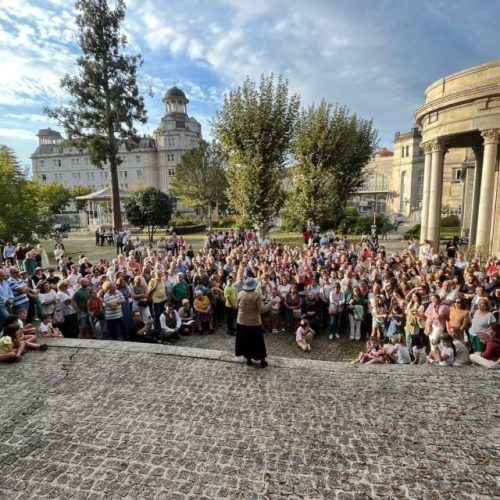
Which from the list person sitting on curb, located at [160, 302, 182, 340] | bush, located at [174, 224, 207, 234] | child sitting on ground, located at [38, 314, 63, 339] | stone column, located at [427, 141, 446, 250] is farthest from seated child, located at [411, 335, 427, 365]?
bush, located at [174, 224, 207, 234]

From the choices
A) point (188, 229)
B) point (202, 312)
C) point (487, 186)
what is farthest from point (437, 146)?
point (188, 229)

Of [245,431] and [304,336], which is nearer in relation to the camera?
[245,431]

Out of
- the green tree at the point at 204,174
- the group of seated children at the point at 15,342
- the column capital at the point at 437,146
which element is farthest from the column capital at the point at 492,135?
the green tree at the point at 204,174

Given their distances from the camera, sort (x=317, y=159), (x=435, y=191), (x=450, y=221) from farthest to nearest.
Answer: (x=450, y=221) < (x=317, y=159) < (x=435, y=191)

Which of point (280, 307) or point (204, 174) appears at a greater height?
point (204, 174)

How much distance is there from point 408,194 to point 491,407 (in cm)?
6033

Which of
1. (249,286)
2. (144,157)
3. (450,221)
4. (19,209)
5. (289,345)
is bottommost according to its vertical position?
(289,345)

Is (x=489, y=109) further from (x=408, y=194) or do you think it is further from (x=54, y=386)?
(x=408, y=194)

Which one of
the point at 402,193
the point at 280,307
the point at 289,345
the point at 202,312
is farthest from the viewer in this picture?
the point at 402,193

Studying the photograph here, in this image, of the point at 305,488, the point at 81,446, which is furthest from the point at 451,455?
the point at 81,446

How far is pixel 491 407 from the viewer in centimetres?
525

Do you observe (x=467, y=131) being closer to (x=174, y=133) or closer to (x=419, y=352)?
(x=419, y=352)

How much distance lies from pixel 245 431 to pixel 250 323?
79.8 inches

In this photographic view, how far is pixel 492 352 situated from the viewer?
253 inches
